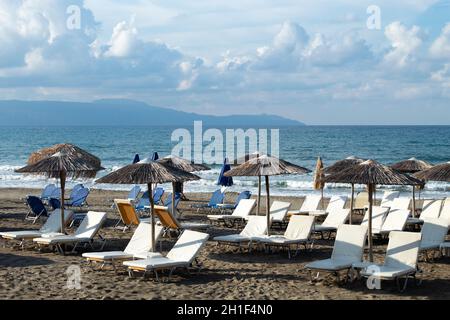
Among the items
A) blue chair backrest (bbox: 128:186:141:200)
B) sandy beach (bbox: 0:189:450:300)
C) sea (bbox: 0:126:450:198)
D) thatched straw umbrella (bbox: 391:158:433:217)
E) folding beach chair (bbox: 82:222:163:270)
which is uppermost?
thatched straw umbrella (bbox: 391:158:433:217)

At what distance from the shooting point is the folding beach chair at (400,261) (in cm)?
888

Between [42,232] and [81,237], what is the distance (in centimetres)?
123

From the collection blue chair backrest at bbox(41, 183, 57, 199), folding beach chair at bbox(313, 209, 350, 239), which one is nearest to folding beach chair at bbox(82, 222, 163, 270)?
folding beach chair at bbox(313, 209, 350, 239)

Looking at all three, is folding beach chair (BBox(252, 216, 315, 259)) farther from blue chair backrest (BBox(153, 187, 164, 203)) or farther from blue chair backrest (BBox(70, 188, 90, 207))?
blue chair backrest (BBox(70, 188, 90, 207))

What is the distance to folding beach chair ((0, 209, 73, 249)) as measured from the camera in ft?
39.3

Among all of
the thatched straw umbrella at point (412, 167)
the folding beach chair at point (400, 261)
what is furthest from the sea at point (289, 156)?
the folding beach chair at point (400, 261)

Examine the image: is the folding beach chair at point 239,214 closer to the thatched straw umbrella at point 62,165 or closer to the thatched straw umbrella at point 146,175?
the thatched straw umbrella at point 62,165

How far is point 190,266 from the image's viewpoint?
10.2m

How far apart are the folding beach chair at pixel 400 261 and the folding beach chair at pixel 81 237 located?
4.84 meters

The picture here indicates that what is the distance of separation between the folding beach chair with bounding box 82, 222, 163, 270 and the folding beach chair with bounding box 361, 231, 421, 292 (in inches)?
125

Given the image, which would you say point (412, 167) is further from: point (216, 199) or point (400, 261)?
point (400, 261)

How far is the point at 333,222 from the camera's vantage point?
13734 millimetres
